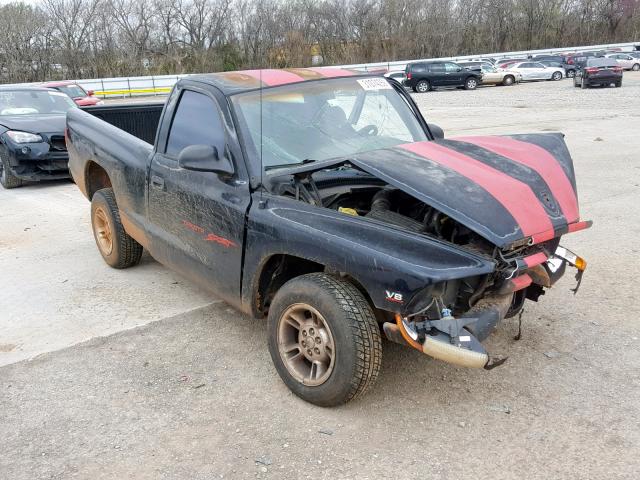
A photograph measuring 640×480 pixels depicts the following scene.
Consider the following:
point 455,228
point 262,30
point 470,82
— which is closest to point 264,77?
point 455,228

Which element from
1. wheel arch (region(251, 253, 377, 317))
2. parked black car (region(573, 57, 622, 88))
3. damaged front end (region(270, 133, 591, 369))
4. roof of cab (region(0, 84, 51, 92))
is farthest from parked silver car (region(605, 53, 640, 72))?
wheel arch (region(251, 253, 377, 317))

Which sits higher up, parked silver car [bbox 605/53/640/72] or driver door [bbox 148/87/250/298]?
parked silver car [bbox 605/53/640/72]

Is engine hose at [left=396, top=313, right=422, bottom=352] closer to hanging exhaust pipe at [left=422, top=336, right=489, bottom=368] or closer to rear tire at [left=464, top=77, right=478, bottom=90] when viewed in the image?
hanging exhaust pipe at [left=422, top=336, right=489, bottom=368]

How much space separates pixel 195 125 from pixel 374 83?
141 cm

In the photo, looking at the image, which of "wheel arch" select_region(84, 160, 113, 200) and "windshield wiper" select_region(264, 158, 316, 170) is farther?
"wheel arch" select_region(84, 160, 113, 200)

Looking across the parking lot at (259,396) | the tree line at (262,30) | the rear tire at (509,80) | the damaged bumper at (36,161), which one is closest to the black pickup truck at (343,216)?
the parking lot at (259,396)

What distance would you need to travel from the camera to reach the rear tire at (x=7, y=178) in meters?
9.99

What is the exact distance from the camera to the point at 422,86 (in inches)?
1358

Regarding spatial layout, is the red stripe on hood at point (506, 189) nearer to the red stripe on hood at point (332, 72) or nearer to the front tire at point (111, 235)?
the red stripe on hood at point (332, 72)

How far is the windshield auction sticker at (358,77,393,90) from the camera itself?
476 cm

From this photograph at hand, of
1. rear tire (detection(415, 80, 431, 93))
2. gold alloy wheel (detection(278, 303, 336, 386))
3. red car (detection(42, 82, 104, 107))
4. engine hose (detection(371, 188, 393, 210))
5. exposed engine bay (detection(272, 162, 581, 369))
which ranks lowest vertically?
gold alloy wheel (detection(278, 303, 336, 386))

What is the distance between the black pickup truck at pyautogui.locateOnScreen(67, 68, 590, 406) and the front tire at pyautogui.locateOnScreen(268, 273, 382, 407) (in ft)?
0.03

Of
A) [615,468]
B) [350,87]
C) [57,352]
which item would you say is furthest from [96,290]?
[615,468]

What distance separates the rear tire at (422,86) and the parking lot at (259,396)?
29.9m
